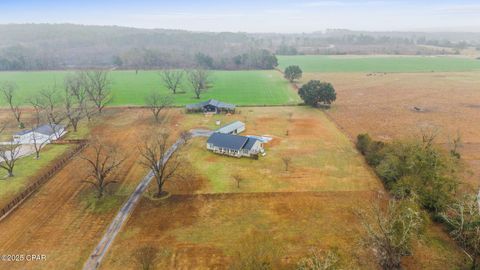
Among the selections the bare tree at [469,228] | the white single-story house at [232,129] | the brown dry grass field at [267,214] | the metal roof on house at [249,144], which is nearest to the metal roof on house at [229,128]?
the white single-story house at [232,129]

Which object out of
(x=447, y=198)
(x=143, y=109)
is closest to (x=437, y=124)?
(x=447, y=198)

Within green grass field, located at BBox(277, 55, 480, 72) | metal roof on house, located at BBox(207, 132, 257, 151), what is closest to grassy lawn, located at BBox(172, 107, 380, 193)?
metal roof on house, located at BBox(207, 132, 257, 151)

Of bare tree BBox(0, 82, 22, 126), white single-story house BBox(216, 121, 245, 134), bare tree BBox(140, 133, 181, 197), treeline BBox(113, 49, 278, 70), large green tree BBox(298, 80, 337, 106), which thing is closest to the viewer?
bare tree BBox(140, 133, 181, 197)

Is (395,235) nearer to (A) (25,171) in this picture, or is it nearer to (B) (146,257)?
(B) (146,257)

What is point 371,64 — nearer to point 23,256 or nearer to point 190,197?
point 190,197

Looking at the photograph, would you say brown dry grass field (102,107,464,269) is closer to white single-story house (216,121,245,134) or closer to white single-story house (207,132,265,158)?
white single-story house (207,132,265,158)

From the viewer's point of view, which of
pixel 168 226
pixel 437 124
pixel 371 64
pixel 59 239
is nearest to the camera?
pixel 59 239
